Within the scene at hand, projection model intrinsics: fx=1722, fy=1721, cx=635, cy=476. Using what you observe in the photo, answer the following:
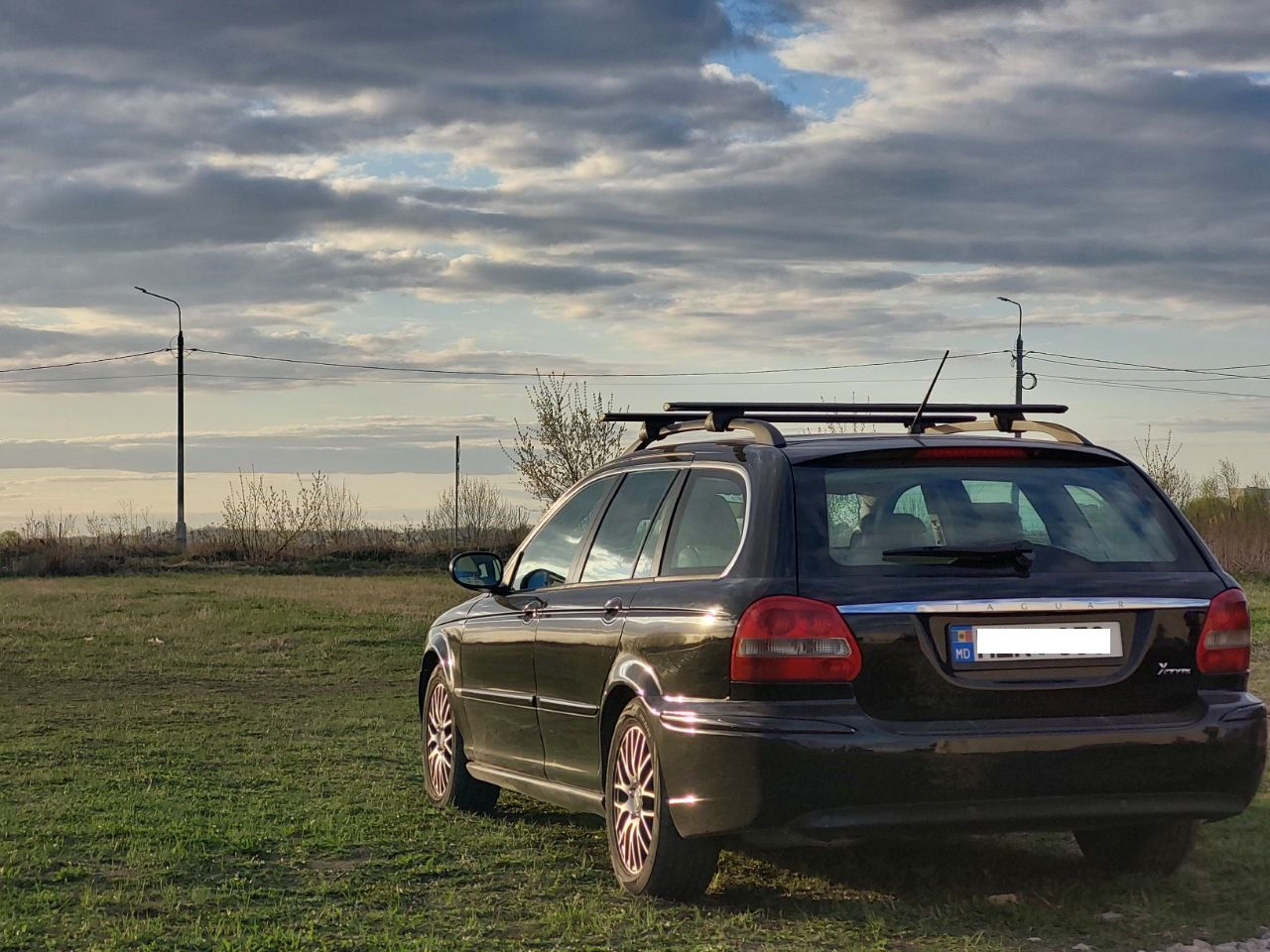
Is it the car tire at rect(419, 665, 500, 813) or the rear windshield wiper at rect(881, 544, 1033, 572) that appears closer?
the rear windshield wiper at rect(881, 544, 1033, 572)

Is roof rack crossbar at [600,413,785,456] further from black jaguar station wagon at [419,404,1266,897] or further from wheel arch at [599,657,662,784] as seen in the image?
wheel arch at [599,657,662,784]

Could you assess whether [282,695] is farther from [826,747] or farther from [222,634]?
[826,747]

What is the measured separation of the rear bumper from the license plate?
22 cm

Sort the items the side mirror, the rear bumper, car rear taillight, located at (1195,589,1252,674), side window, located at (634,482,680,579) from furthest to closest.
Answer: the side mirror, side window, located at (634,482,680,579), car rear taillight, located at (1195,589,1252,674), the rear bumper

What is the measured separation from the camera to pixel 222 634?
22.0 meters

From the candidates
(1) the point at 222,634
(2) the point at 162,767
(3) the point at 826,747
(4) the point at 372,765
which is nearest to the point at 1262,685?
(4) the point at 372,765

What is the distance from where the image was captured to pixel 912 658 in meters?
5.62

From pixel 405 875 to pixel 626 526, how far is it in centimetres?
164

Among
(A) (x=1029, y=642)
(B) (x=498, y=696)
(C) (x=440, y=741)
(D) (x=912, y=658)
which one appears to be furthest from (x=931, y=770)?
(C) (x=440, y=741)

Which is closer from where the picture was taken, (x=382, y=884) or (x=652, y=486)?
(x=382, y=884)

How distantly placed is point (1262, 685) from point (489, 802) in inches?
352

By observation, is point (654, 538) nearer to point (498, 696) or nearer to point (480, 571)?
point (498, 696)

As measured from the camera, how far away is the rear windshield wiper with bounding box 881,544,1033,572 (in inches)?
228

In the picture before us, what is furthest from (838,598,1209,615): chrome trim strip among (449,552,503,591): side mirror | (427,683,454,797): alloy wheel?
(427,683,454,797): alloy wheel
